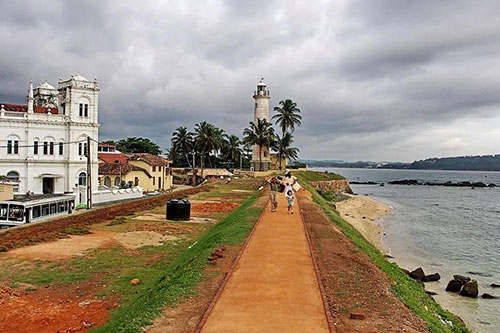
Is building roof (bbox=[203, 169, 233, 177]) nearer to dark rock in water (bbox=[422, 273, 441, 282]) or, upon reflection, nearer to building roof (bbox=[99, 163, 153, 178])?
building roof (bbox=[99, 163, 153, 178])

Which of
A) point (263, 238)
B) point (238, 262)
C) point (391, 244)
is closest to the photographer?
point (238, 262)

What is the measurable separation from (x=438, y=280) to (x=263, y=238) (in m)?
12.0

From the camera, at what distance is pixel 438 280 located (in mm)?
21672

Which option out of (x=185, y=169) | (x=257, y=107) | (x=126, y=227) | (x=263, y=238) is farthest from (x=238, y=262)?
(x=185, y=169)

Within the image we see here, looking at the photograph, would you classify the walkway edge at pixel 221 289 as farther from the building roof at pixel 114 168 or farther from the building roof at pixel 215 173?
the building roof at pixel 215 173

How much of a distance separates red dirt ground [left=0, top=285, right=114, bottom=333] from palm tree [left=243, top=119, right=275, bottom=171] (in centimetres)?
5330

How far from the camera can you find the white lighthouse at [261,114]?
67.1m

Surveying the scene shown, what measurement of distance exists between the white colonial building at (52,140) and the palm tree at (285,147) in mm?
30248

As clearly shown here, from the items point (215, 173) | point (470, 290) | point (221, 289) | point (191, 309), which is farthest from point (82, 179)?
point (191, 309)

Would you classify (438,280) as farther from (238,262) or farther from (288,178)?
(238,262)

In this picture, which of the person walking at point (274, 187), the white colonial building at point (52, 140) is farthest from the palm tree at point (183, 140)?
the person walking at point (274, 187)

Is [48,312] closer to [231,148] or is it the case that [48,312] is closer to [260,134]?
[260,134]

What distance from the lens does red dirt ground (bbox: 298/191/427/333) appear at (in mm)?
7637

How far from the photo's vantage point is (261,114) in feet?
220
